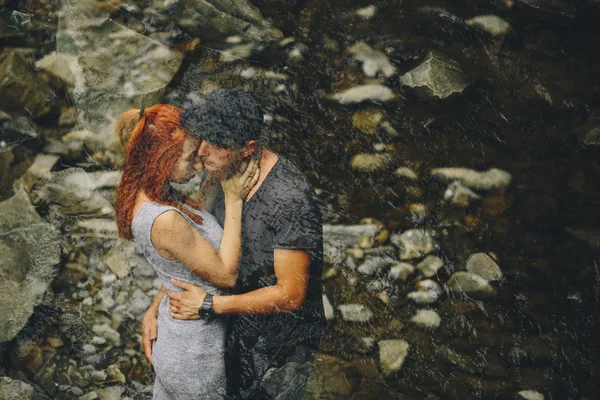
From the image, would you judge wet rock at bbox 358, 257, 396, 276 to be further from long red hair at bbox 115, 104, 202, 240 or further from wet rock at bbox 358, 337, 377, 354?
long red hair at bbox 115, 104, 202, 240

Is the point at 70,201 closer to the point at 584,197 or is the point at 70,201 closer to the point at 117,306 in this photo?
the point at 117,306

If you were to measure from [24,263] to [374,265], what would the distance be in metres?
1.11

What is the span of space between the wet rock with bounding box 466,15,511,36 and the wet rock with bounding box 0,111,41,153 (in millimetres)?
A: 1520

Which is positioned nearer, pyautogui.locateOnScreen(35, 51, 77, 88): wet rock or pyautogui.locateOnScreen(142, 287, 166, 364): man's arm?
pyautogui.locateOnScreen(142, 287, 166, 364): man's arm

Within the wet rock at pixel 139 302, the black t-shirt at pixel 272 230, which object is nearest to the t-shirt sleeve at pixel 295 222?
the black t-shirt at pixel 272 230

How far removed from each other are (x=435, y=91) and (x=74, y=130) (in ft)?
3.90

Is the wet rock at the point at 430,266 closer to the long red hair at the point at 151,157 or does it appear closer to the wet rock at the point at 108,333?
the long red hair at the point at 151,157

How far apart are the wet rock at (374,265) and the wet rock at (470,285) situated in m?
0.20

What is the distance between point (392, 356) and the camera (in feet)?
5.16

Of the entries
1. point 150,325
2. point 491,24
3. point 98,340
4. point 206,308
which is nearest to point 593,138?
point 491,24

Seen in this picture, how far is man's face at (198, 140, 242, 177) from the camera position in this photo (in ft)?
4.24

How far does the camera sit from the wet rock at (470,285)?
5.18 ft

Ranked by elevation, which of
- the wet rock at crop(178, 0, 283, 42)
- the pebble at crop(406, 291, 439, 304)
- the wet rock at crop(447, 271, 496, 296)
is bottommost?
the pebble at crop(406, 291, 439, 304)

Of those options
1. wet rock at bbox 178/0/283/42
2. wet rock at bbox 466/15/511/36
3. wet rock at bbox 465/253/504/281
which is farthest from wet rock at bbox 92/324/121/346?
wet rock at bbox 466/15/511/36
